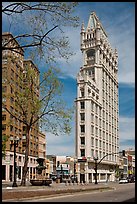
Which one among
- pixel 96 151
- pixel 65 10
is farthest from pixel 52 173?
pixel 65 10

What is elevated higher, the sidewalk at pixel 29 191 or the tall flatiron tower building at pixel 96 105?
the tall flatiron tower building at pixel 96 105

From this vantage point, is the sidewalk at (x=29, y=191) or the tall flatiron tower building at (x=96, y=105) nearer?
the sidewalk at (x=29, y=191)

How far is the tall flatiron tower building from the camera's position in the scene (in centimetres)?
8756

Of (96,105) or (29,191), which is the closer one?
(29,191)

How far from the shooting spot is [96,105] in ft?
316

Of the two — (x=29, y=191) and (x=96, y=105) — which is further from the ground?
(x=96, y=105)

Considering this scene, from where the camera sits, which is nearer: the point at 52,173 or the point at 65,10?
the point at 65,10

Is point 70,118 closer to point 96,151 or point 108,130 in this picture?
point 96,151

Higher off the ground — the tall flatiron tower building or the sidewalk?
the tall flatiron tower building

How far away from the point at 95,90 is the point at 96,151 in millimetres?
15566

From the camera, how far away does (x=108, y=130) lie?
10625cm

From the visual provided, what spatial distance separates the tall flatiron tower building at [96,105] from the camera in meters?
87.6

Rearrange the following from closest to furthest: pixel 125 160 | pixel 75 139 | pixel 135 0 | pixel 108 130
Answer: pixel 135 0
pixel 75 139
pixel 108 130
pixel 125 160

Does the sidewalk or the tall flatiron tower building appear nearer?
the sidewalk
